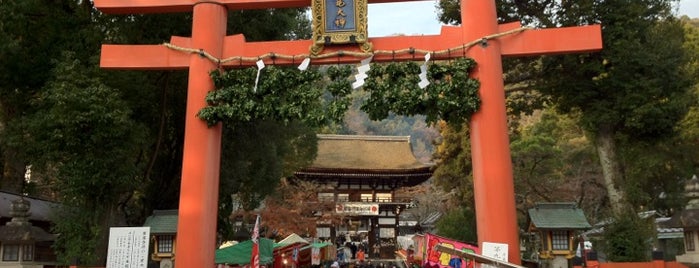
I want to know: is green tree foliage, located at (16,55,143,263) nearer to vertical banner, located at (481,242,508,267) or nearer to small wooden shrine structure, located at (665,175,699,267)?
vertical banner, located at (481,242,508,267)

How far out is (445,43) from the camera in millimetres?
8672

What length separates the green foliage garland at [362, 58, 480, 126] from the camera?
8245 mm

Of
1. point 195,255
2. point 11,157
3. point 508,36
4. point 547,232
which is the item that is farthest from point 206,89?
point 11,157

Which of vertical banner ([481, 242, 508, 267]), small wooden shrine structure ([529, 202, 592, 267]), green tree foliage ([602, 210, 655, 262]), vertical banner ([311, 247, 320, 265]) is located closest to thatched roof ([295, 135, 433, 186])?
vertical banner ([311, 247, 320, 265])

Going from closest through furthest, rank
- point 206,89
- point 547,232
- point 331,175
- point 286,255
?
point 206,89
point 547,232
point 286,255
point 331,175

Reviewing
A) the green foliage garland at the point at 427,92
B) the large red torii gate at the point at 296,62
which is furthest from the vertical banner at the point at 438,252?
the green foliage garland at the point at 427,92

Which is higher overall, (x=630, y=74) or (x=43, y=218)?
(x=630, y=74)

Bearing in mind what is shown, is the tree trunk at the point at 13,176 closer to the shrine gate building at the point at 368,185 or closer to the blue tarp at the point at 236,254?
the blue tarp at the point at 236,254

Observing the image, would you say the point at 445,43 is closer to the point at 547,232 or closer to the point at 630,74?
the point at 547,232

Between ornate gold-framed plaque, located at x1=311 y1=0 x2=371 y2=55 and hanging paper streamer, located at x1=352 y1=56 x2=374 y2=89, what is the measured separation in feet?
0.63

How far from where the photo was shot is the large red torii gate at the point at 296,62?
800cm

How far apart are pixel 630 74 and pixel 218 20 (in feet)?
27.4

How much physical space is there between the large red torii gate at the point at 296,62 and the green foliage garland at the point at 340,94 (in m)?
0.22

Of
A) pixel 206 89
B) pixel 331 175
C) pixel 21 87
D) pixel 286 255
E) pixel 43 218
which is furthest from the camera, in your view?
pixel 331 175
